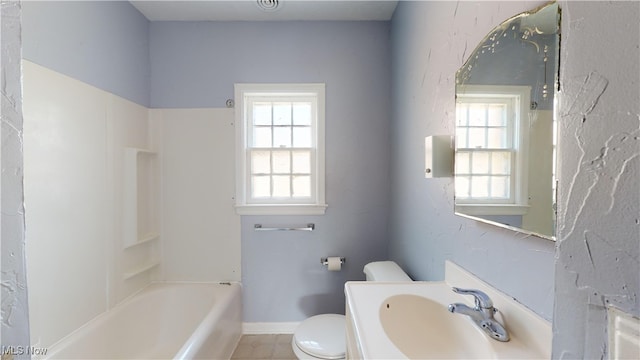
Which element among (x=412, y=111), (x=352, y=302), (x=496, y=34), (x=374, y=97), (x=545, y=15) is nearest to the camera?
(x=545, y=15)

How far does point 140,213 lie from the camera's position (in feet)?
6.18

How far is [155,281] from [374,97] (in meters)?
2.28

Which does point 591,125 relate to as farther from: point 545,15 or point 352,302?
point 352,302

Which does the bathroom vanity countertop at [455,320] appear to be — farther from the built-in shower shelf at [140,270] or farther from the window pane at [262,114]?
the built-in shower shelf at [140,270]

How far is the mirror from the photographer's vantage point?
63cm

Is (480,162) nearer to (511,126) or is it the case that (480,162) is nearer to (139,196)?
(511,126)

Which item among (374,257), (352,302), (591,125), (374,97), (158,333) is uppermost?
(374,97)

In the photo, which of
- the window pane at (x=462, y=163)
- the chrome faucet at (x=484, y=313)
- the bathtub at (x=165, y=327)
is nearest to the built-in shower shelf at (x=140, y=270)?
the bathtub at (x=165, y=327)

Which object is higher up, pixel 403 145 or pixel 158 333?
pixel 403 145

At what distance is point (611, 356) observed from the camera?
29cm

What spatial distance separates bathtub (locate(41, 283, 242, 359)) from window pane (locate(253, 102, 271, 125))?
133 centimetres

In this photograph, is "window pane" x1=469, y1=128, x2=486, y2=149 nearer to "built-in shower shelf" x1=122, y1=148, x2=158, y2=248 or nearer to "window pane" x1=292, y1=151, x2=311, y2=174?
"window pane" x1=292, y1=151, x2=311, y2=174

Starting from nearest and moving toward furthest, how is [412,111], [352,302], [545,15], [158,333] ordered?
[545,15] < [352,302] < [412,111] < [158,333]

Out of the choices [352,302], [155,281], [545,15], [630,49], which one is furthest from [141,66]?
[630,49]
